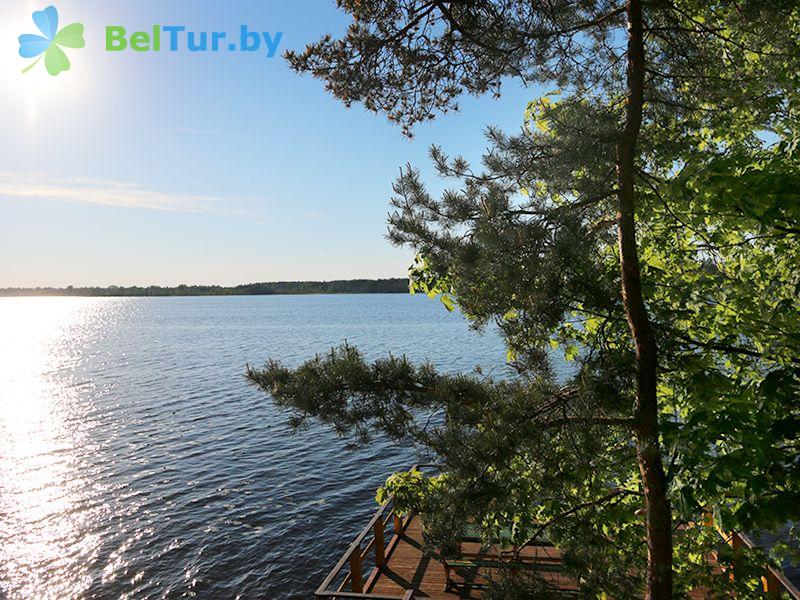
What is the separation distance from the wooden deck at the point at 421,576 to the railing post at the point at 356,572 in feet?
1.46

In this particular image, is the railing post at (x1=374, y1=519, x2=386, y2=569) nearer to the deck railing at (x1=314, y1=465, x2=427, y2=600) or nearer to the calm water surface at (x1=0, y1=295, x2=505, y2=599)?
the deck railing at (x1=314, y1=465, x2=427, y2=600)

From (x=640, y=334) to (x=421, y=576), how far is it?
8.97 m

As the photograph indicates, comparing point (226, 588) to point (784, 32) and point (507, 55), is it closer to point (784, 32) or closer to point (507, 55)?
point (507, 55)

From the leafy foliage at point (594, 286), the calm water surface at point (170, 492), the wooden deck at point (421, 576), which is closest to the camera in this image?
the leafy foliage at point (594, 286)

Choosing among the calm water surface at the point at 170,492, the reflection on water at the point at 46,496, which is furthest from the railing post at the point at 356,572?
the reflection on water at the point at 46,496

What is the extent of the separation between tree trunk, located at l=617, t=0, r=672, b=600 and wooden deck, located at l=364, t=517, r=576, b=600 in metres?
5.35

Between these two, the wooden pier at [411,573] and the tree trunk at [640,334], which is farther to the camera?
the wooden pier at [411,573]

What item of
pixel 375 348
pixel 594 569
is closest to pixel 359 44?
pixel 594 569

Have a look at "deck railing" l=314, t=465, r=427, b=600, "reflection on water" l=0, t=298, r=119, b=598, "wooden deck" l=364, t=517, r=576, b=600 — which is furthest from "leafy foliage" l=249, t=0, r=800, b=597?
"reflection on water" l=0, t=298, r=119, b=598

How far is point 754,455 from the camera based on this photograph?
3672 mm

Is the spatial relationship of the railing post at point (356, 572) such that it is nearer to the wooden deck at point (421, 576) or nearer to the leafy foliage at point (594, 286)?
the wooden deck at point (421, 576)

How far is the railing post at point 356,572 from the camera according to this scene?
10541 mm

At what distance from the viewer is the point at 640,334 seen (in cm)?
527

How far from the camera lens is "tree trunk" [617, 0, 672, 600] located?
509 centimetres
